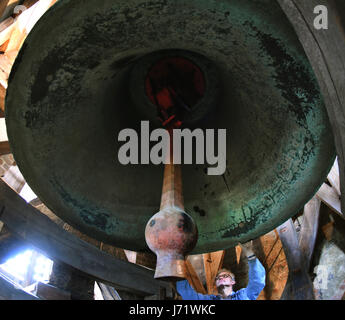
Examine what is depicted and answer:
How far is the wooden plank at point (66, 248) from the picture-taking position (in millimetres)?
2004

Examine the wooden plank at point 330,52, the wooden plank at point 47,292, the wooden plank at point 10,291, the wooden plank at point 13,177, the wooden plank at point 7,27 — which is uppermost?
the wooden plank at point 7,27

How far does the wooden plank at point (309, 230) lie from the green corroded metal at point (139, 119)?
4.35 feet

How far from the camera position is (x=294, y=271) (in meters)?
2.69

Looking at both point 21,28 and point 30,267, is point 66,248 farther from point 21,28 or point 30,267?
point 30,267

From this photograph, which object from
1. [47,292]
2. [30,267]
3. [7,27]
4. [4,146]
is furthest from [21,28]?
[30,267]

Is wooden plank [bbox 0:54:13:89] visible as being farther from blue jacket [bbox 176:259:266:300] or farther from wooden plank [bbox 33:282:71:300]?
blue jacket [bbox 176:259:266:300]

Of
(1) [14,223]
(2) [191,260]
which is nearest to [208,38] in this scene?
(1) [14,223]

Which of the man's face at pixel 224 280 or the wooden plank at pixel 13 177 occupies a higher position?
the wooden plank at pixel 13 177

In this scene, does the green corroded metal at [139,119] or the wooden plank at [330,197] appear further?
the wooden plank at [330,197]

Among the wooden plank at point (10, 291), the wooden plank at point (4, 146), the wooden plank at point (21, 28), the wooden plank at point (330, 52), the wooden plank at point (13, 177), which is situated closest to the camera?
the wooden plank at point (330, 52)
